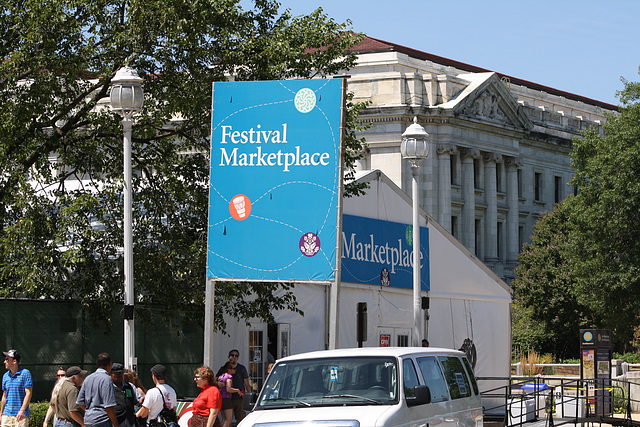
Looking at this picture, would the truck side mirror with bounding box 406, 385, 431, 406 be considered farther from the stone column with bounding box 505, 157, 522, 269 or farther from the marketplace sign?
the stone column with bounding box 505, 157, 522, 269

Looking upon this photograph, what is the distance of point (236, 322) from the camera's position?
22.0 metres

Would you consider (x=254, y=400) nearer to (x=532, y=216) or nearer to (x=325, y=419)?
(x=325, y=419)

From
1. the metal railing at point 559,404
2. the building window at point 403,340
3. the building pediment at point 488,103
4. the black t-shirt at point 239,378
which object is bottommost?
the metal railing at point 559,404

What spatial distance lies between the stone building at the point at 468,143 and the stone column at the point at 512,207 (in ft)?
0.26

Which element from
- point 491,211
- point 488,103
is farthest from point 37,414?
point 491,211

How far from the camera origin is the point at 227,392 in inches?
669

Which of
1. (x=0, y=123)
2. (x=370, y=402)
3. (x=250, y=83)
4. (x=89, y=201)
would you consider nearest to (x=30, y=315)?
(x=89, y=201)

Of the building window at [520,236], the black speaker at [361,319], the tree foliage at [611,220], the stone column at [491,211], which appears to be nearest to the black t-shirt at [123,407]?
the black speaker at [361,319]

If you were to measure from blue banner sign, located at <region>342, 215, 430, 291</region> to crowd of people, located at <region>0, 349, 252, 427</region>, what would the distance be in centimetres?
800

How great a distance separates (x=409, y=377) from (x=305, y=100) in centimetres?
548

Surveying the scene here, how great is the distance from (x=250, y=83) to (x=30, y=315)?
6.29m

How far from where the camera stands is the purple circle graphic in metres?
15.8

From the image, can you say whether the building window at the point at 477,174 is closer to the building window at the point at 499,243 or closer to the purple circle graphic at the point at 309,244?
the building window at the point at 499,243

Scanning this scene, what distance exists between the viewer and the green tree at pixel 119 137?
20.6m
